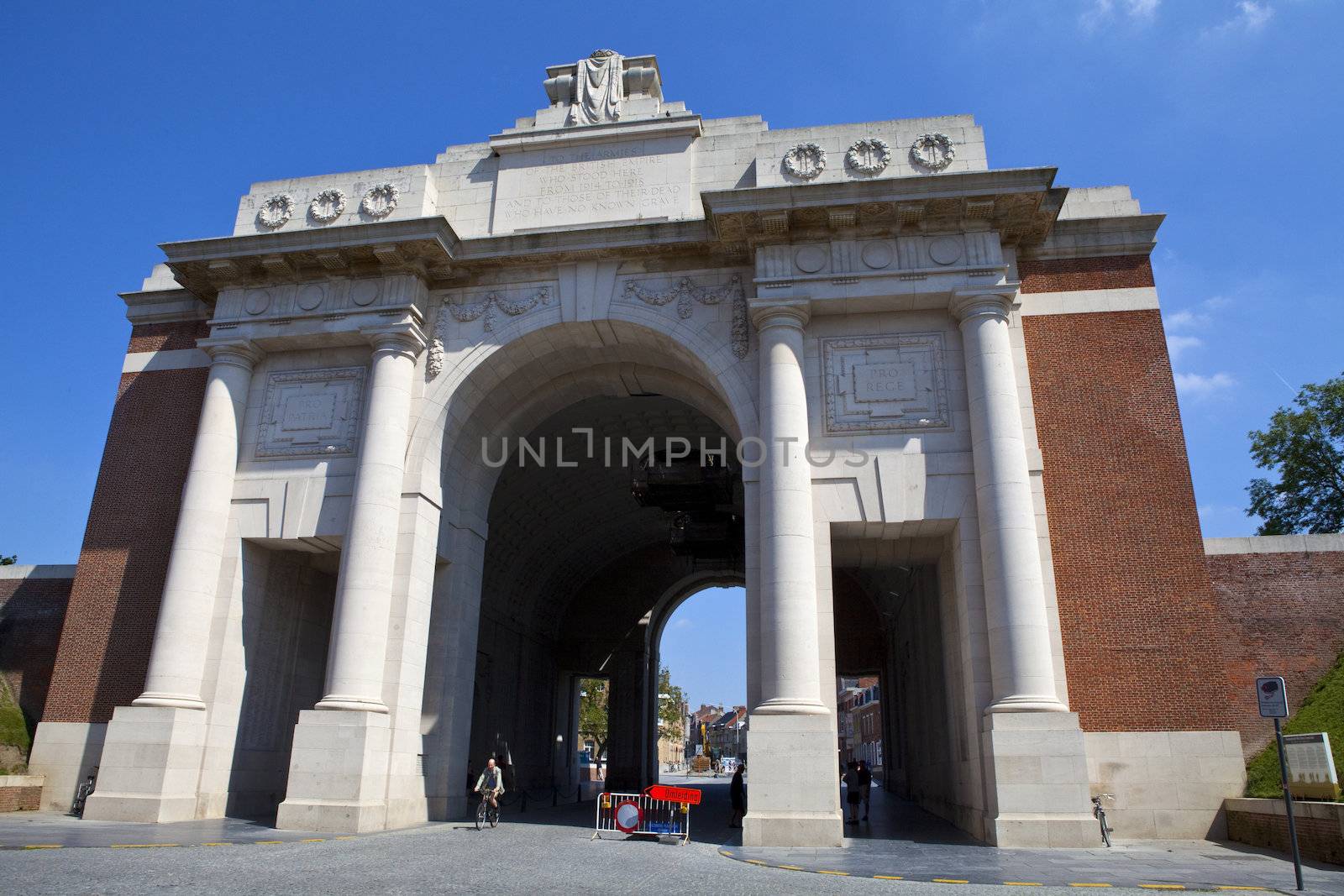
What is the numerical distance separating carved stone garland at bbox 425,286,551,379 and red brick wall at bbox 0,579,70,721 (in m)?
12.1

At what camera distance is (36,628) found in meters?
24.0

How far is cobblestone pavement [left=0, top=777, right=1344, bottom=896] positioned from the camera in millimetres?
10172

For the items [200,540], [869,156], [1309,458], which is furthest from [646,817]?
[1309,458]

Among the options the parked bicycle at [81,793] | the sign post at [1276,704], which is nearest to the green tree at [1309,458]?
the sign post at [1276,704]

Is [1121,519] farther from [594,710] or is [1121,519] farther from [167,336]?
[594,710]

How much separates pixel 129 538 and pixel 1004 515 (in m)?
19.5

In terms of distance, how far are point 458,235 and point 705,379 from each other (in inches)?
269

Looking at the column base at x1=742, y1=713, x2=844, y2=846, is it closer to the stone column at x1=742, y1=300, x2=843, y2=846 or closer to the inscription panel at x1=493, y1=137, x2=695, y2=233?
the stone column at x1=742, y1=300, x2=843, y2=846

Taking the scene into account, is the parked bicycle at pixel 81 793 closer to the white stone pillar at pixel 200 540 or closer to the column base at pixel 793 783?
the white stone pillar at pixel 200 540

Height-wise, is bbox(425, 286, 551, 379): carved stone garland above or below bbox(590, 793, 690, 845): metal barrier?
above

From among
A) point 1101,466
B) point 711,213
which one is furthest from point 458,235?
point 1101,466

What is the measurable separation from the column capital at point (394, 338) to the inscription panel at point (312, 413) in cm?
106

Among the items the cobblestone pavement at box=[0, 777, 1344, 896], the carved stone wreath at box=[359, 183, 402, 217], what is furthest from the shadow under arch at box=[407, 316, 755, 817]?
the carved stone wreath at box=[359, 183, 402, 217]

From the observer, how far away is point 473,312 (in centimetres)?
2173
